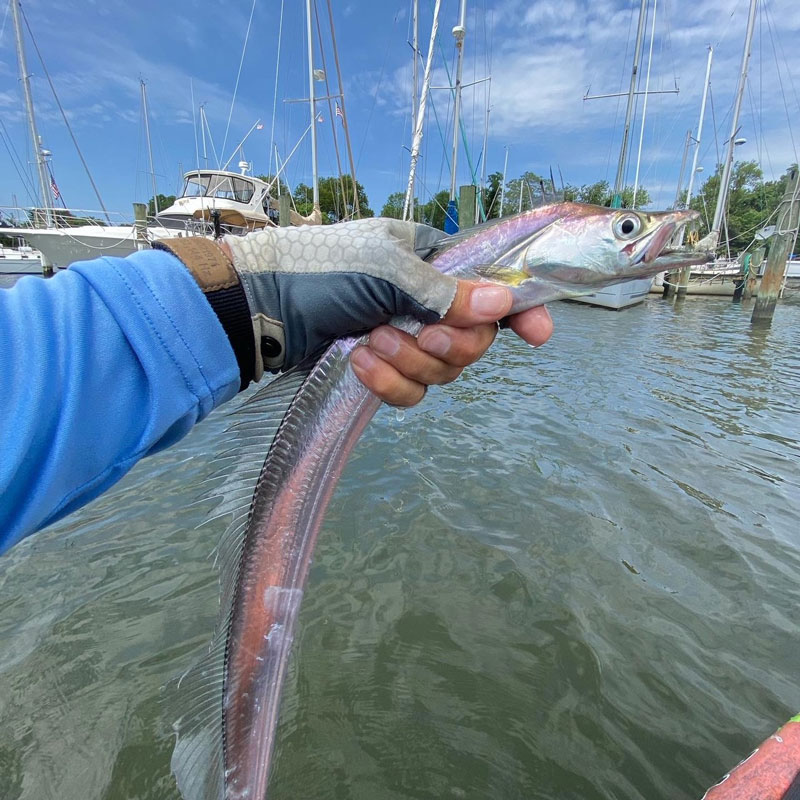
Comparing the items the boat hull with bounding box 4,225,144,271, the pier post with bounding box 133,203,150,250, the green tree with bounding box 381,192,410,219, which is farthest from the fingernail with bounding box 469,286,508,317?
the green tree with bounding box 381,192,410,219

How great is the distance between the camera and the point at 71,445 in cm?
98

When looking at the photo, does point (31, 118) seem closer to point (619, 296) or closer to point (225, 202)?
point (225, 202)

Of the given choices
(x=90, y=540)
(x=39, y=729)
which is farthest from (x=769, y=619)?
(x=90, y=540)

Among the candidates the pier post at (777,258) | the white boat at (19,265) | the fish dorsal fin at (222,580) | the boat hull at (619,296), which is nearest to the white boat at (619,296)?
the boat hull at (619,296)

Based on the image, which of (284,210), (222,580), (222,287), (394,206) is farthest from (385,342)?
(394,206)

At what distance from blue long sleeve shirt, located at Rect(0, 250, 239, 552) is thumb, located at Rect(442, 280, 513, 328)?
26.0 inches

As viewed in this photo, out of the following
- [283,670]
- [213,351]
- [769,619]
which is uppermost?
[213,351]

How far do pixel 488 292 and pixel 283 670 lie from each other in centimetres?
123

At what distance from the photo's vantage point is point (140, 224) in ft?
49.0

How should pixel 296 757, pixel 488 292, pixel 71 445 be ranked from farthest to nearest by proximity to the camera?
1. pixel 296 757
2. pixel 488 292
3. pixel 71 445

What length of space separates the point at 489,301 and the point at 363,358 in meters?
0.43

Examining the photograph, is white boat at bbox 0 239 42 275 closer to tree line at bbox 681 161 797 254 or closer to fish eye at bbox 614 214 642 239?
fish eye at bbox 614 214 642 239

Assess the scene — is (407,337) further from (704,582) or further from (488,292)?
(704,582)

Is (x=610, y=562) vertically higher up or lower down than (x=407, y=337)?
lower down
